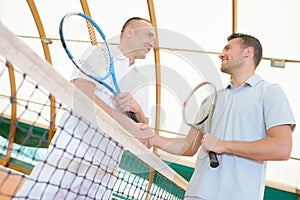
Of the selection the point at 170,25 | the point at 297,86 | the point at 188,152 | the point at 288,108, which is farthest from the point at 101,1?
the point at 288,108

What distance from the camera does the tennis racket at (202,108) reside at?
2799 mm

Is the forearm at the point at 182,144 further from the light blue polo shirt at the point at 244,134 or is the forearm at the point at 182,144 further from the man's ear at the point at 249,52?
the man's ear at the point at 249,52

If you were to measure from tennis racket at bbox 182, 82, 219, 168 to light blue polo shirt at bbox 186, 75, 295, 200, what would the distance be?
11cm

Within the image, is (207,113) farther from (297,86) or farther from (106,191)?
(297,86)

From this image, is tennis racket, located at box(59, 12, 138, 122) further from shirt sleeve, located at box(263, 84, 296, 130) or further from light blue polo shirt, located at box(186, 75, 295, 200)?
shirt sleeve, located at box(263, 84, 296, 130)

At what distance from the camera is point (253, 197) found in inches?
94.1

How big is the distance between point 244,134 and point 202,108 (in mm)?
520

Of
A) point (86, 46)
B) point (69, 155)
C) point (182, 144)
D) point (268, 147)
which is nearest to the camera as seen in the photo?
point (268, 147)

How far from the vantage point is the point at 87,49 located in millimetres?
3100

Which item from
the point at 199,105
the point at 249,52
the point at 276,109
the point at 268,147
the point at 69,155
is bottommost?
the point at 69,155

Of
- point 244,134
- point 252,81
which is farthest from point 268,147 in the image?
point 252,81

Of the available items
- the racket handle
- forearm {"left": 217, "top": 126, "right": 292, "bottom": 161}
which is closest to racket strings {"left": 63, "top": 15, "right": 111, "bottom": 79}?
the racket handle

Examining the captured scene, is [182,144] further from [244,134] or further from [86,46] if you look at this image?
[86,46]

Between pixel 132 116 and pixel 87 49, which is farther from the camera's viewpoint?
pixel 87 49
